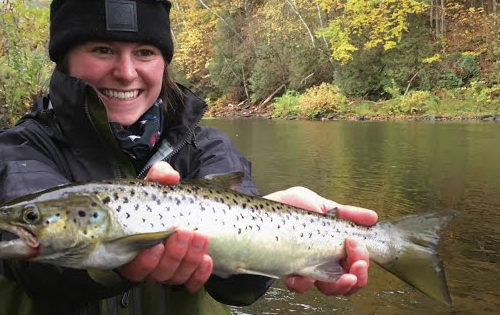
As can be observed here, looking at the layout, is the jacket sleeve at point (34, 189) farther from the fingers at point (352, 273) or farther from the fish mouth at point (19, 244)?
the fingers at point (352, 273)

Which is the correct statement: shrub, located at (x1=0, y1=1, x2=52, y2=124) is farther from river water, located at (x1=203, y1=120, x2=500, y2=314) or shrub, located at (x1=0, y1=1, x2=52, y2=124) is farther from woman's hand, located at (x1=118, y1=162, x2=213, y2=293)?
woman's hand, located at (x1=118, y1=162, x2=213, y2=293)

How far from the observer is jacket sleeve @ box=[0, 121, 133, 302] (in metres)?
1.94

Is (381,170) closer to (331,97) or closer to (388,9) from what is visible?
(331,97)

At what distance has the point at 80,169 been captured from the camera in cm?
241

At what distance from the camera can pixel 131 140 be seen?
8.05 ft

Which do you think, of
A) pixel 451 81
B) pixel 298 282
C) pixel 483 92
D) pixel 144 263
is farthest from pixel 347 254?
pixel 451 81

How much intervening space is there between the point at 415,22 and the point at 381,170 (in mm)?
22409

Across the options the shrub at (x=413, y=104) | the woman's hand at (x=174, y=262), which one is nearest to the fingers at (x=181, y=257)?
the woman's hand at (x=174, y=262)

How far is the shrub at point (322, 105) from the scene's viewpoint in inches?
1160

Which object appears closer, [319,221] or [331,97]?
[319,221]

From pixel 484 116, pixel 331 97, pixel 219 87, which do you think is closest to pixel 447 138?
pixel 484 116

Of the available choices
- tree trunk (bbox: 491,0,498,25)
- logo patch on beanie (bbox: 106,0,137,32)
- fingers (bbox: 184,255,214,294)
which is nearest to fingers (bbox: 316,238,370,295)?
fingers (bbox: 184,255,214,294)

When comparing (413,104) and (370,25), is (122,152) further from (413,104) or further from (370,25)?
(370,25)

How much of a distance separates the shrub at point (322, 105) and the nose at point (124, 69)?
88.1ft
